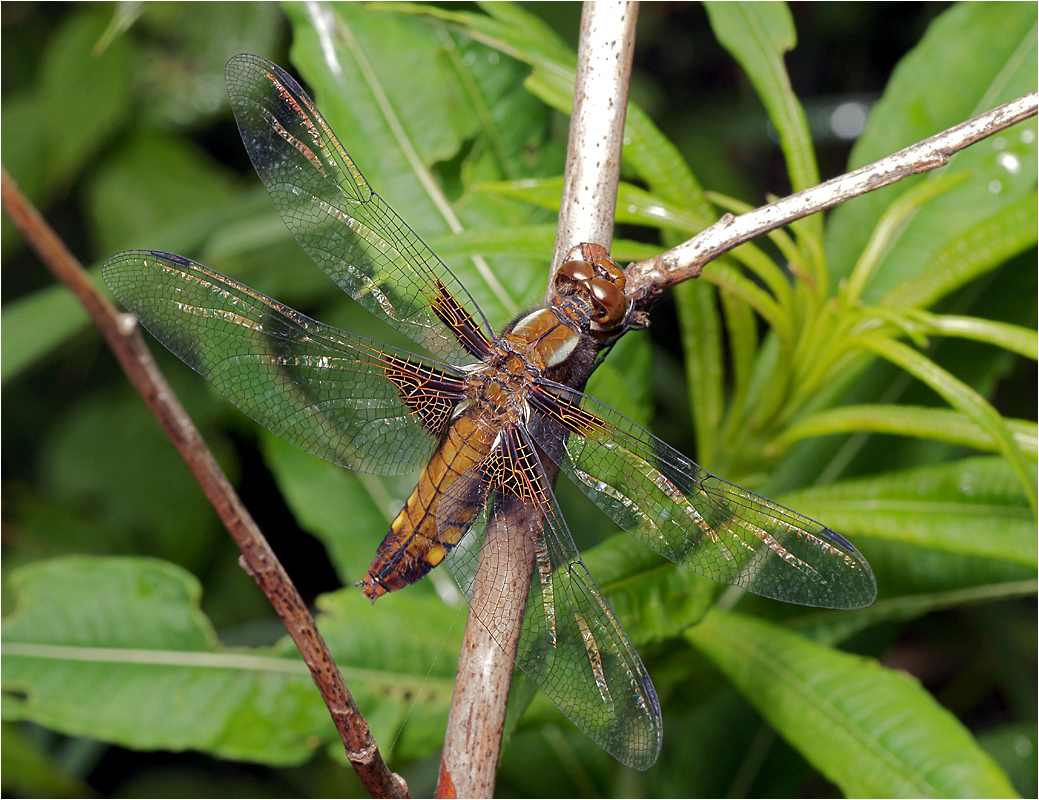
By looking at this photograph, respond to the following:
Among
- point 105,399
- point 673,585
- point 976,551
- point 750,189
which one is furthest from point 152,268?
point 750,189

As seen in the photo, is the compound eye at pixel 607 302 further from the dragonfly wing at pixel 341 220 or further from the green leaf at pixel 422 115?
the green leaf at pixel 422 115

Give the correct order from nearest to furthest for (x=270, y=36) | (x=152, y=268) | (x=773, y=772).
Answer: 1. (x=152, y=268)
2. (x=773, y=772)
3. (x=270, y=36)

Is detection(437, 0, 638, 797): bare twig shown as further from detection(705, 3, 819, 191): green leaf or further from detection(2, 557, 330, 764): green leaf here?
detection(2, 557, 330, 764): green leaf

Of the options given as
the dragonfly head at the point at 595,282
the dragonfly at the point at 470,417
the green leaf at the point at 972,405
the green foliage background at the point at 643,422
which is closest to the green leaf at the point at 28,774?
the green foliage background at the point at 643,422

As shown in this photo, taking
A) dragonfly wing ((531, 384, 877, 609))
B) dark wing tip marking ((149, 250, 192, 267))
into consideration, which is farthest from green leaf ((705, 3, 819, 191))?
dark wing tip marking ((149, 250, 192, 267))

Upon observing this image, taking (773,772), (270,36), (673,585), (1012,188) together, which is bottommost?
(773,772)

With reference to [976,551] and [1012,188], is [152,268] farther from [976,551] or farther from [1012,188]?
[1012,188]

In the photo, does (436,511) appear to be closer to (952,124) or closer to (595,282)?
(595,282)

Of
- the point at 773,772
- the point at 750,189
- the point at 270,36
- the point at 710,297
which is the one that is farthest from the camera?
the point at 750,189

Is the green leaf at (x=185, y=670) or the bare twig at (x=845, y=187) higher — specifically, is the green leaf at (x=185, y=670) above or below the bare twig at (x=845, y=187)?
below
